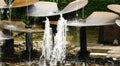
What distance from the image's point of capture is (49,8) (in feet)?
34.2

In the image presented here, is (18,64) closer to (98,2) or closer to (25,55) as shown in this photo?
(25,55)

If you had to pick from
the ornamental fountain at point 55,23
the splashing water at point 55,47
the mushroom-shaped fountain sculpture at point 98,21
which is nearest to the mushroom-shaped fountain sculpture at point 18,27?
the ornamental fountain at point 55,23

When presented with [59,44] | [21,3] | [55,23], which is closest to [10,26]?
[21,3]

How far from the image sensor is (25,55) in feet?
33.2

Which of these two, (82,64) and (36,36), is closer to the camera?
(82,64)

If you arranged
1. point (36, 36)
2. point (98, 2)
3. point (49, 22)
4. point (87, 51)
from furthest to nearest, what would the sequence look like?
1. point (98, 2)
2. point (36, 36)
3. point (87, 51)
4. point (49, 22)

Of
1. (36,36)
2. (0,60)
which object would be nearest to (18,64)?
(0,60)

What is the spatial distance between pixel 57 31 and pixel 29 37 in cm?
103

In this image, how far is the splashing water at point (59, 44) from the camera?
944 cm

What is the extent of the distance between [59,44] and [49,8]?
1132 mm

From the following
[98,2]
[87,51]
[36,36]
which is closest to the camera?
[87,51]

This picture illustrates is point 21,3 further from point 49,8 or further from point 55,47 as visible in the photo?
point 55,47

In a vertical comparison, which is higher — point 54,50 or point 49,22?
point 49,22

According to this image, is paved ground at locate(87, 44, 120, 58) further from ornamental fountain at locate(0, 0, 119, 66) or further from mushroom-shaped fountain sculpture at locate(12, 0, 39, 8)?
mushroom-shaped fountain sculpture at locate(12, 0, 39, 8)
